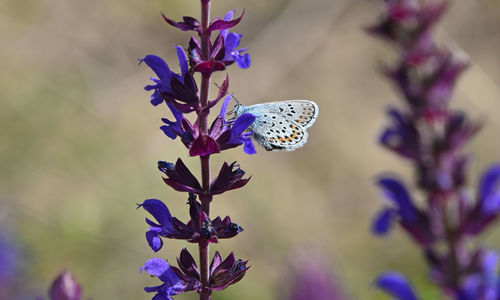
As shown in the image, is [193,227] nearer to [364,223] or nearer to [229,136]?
[229,136]

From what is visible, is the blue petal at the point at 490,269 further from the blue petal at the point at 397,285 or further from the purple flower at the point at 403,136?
the purple flower at the point at 403,136

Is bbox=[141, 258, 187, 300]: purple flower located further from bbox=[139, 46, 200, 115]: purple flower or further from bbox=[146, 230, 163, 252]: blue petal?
bbox=[139, 46, 200, 115]: purple flower

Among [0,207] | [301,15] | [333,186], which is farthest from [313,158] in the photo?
[0,207]

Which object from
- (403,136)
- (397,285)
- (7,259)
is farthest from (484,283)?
(7,259)

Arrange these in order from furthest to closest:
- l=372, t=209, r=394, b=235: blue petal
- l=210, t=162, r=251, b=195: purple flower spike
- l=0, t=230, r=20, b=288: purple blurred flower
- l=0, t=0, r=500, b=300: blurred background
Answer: l=0, t=0, r=500, b=300: blurred background → l=0, t=230, r=20, b=288: purple blurred flower → l=372, t=209, r=394, b=235: blue petal → l=210, t=162, r=251, b=195: purple flower spike

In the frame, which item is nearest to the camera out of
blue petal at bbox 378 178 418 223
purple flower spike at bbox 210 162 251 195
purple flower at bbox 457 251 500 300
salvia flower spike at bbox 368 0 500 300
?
purple flower spike at bbox 210 162 251 195

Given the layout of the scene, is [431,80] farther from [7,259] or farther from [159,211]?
[7,259]

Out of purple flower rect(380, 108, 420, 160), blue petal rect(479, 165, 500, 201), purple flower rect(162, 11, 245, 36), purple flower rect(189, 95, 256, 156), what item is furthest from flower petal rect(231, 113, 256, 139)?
blue petal rect(479, 165, 500, 201)

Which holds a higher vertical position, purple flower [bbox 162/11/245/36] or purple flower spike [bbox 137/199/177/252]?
purple flower [bbox 162/11/245/36]
